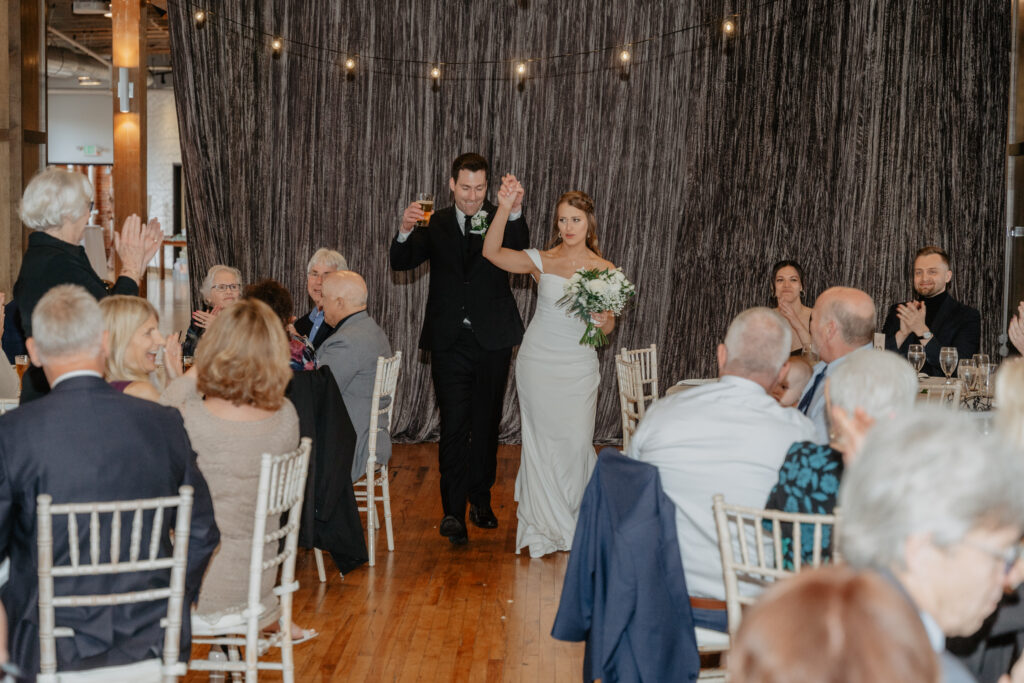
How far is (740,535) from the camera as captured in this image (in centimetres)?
240

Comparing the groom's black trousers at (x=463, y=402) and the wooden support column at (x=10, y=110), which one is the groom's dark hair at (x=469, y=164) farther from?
the wooden support column at (x=10, y=110)

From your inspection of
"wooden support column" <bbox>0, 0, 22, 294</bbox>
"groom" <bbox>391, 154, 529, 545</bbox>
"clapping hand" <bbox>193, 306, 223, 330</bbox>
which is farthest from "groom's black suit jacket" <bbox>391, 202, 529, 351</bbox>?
"wooden support column" <bbox>0, 0, 22, 294</bbox>

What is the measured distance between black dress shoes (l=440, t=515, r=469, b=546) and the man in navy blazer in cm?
276

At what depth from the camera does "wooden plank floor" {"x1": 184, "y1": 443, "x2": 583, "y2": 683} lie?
371 cm

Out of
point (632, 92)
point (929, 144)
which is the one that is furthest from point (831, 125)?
point (632, 92)

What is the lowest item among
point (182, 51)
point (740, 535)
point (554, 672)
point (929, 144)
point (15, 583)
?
point (554, 672)

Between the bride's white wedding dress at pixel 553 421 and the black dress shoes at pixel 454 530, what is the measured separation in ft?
0.94

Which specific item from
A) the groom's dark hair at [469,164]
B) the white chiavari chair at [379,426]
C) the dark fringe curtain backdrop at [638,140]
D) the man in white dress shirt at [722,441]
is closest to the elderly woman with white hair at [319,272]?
the white chiavari chair at [379,426]

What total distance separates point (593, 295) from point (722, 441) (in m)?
2.18

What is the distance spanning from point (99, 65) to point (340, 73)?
10139 mm

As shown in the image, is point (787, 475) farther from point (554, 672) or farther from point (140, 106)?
point (140, 106)

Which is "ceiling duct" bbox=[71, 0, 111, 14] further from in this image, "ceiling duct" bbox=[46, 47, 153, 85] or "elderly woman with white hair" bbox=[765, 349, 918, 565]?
"elderly woman with white hair" bbox=[765, 349, 918, 565]

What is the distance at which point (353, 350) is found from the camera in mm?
4863

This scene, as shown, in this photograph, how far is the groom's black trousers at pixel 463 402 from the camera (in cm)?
530
